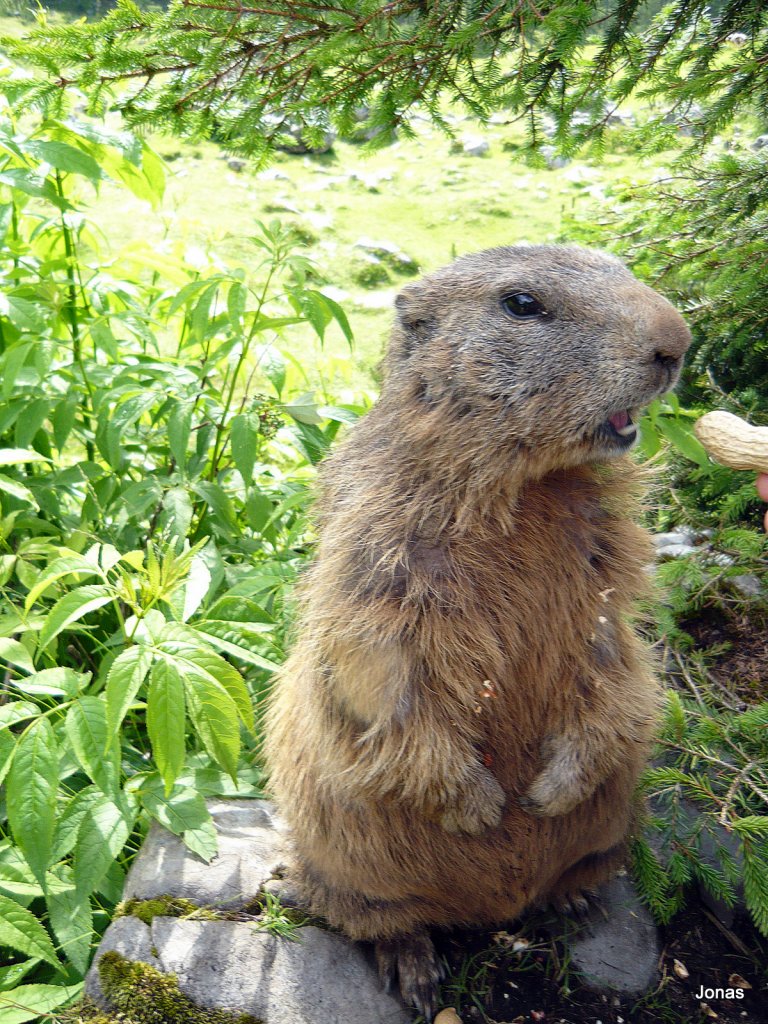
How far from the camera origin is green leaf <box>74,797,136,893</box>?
2.26m

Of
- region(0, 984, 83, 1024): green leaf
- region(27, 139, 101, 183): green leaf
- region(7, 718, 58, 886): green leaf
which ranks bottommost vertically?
region(0, 984, 83, 1024): green leaf

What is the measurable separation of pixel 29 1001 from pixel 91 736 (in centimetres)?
70

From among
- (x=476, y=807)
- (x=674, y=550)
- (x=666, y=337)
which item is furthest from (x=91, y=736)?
Answer: (x=674, y=550)

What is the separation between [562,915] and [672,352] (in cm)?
169

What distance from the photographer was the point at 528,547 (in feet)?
7.28

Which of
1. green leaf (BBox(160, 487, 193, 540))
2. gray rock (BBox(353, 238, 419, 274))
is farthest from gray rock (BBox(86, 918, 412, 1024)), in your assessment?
gray rock (BBox(353, 238, 419, 274))

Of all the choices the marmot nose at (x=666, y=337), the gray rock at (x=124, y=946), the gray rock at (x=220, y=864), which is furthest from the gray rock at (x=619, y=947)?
the marmot nose at (x=666, y=337)

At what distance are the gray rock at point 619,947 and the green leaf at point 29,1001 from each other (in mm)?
1391

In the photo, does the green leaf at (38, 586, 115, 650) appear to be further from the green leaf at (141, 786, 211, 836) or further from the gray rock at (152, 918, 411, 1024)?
the gray rock at (152, 918, 411, 1024)

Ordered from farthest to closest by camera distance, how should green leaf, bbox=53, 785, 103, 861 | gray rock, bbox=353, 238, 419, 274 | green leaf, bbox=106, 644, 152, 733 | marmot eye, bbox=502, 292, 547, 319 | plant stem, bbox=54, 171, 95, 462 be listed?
gray rock, bbox=353, 238, 419, 274 < plant stem, bbox=54, 171, 95, 462 < green leaf, bbox=53, 785, 103, 861 < marmot eye, bbox=502, 292, 547, 319 < green leaf, bbox=106, 644, 152, 733

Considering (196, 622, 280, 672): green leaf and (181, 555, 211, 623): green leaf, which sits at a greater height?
(181, 555, 211, 623): green leaf

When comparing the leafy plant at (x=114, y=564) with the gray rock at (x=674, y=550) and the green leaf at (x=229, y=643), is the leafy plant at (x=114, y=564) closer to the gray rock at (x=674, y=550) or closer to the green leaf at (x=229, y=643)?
the green leaf at (x=229, y=643)

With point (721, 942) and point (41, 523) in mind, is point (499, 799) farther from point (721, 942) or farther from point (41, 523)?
point (41, 523)

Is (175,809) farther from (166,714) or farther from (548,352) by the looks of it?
(548,352)
